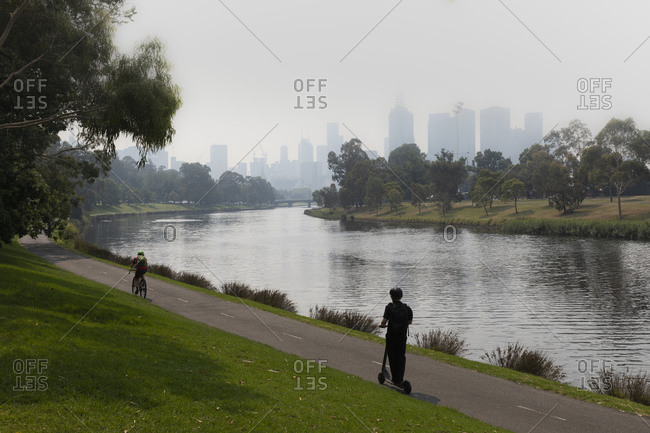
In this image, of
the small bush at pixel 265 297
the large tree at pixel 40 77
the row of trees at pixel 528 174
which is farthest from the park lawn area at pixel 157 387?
the row of trees at pixel 528 174

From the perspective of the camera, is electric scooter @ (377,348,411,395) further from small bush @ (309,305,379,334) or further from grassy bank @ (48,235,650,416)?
small bush @ (309,305,379,334)

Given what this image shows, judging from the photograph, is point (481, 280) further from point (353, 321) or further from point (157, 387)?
point (157, 387)

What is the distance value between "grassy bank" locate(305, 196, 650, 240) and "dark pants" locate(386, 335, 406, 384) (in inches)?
2578

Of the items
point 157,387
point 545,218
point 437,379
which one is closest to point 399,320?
point 437,379

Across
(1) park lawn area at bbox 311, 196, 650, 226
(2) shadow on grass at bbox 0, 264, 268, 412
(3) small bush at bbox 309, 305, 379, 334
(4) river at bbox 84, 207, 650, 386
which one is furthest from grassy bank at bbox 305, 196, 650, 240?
(2) shadow on grass at bbox 0, 264, 268, 412

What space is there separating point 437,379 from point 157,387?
718cm

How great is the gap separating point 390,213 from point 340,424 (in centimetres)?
12600

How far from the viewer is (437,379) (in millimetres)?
13109

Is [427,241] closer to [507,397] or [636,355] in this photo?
[636,355]

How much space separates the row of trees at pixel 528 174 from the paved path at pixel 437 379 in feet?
109

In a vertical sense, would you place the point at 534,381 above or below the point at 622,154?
below

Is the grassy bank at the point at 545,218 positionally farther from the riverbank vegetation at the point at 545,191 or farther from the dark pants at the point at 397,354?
the dark pants at the point at 397,354

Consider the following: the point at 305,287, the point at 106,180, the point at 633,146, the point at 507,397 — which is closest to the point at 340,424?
the point at 507,397

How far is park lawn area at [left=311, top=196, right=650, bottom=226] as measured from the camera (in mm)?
82312
